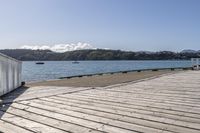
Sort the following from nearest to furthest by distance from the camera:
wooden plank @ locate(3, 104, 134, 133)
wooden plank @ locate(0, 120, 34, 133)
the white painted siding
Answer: wooden plank @ locate(0, 120, 34, 133) → wooden plank @ locate(3, 104, 134, 133) → the white painted siding

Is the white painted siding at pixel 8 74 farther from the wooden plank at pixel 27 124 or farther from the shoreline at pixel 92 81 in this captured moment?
the wooden plank at pixel 27 124

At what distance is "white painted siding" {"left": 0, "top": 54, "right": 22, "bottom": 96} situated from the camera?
8.65 metres

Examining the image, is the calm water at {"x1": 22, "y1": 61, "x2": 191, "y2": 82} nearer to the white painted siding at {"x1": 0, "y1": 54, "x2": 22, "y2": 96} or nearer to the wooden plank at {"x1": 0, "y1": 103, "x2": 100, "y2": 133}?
the white painted siding at {"x1": 0, "y1": 54, "x2": 22, "y2": 96}

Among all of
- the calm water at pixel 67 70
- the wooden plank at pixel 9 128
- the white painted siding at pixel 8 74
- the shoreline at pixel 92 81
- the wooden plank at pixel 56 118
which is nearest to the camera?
the wooden plank at pixel 9 128

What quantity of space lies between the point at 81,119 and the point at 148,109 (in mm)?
1553

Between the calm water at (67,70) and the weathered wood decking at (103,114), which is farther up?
the weathered wood decking at (103,114)

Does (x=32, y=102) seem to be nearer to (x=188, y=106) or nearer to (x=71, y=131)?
(x=71, y=131)

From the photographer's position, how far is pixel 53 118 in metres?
5.40

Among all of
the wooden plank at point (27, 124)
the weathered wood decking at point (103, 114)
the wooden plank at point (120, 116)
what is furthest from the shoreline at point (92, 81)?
the wooden plank at point (27, 124)

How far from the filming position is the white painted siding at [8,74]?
Answer: 8.65 meters

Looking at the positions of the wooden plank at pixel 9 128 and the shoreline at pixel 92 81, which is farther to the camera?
the shoreline at pixel 92 81

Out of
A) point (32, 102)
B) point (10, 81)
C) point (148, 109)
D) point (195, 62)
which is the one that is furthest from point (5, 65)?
point (195, 62)

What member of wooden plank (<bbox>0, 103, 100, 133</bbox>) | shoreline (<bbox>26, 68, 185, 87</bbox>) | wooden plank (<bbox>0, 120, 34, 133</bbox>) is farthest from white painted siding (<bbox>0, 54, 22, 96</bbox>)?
wooden plank (<bbox>0, 120, 34, 133</bbox>)

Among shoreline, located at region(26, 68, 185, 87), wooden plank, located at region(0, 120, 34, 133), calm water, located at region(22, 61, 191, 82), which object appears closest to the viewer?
wooden plank, located at region(0, 120, 34, 133)
